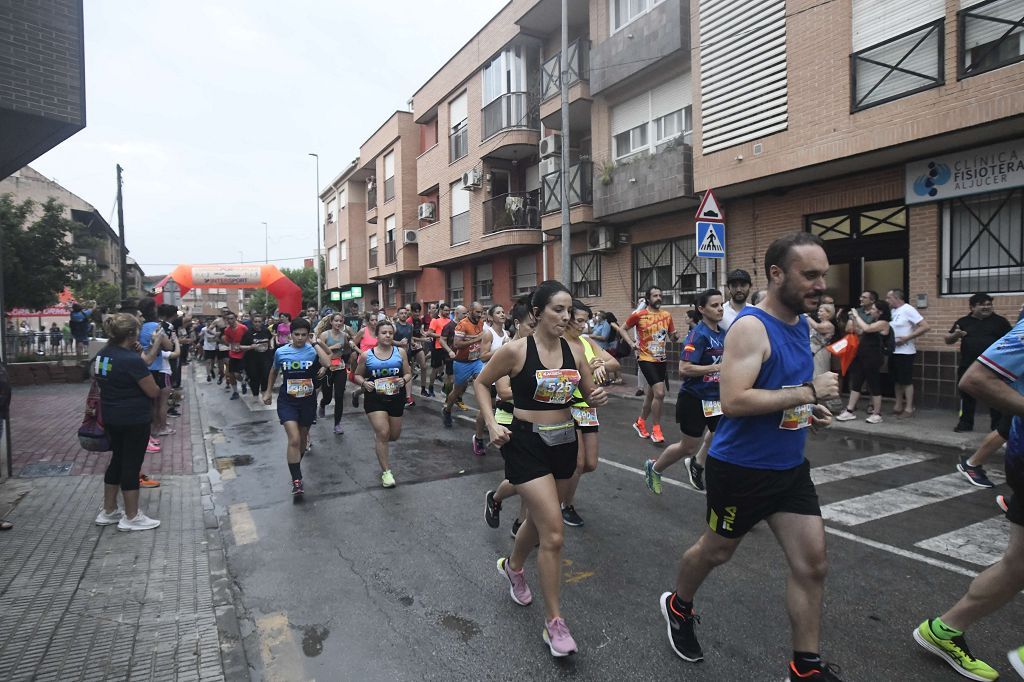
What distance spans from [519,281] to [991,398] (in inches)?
778

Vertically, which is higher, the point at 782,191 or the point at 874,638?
the point at 782,191

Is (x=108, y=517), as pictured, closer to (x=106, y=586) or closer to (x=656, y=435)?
(x=106, y=586)

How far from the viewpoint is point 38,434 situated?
921 cm

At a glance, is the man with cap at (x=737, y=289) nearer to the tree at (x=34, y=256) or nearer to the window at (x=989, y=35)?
the window at (x=989, y=35)

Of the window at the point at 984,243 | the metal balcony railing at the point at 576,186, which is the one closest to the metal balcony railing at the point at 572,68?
the metal balcony railing at the point at 576,186

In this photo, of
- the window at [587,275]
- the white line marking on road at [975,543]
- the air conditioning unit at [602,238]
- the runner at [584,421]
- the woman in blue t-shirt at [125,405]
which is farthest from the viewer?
the window at [587,275]

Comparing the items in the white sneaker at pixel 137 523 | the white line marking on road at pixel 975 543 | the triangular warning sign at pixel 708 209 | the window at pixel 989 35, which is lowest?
the white line marking on road at pixel 975 543

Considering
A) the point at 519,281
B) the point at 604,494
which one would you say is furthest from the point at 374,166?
the point at 604,494

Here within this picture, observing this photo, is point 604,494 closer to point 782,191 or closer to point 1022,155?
point 1022,155

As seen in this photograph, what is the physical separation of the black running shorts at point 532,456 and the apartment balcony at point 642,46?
13.5m

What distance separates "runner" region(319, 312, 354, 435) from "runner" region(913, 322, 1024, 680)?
26.4 feet

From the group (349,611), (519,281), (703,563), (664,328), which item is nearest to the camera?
(703,563)

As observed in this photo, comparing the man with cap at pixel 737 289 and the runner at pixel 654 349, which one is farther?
the runner at pixel 654 349

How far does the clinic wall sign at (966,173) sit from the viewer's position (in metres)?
9.34
